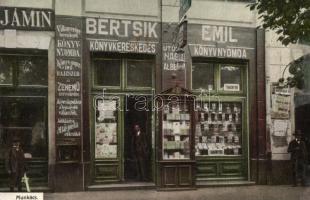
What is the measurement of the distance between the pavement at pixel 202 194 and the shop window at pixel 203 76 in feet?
9.18

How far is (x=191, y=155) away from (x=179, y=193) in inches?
45.7

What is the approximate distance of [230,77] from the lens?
1543 centimetres

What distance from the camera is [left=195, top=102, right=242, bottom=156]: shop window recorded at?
15.1 m

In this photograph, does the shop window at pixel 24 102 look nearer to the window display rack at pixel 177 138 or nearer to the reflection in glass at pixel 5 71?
the reflection in glass at pixel 5 71

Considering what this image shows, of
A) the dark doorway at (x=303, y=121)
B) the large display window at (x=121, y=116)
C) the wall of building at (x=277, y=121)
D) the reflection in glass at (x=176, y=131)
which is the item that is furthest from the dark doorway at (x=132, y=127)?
the dark doorway at (x=303, y=121)

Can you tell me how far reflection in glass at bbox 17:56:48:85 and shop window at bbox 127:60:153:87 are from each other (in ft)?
7.21

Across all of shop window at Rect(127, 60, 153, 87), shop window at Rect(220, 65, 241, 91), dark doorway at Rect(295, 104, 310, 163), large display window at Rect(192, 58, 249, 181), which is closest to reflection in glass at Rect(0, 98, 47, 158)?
shop window at Rect(127, 60, 153, 87)

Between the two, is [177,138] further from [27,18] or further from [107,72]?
[27,18]

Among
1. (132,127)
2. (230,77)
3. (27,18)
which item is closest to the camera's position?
(27,18)

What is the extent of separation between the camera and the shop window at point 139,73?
47.5ft

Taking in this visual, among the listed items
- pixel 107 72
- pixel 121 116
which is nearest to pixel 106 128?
pixel 121 116

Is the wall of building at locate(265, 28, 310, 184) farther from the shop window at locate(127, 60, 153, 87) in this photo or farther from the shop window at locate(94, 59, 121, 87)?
the shop window at locate(94, 59, 121, 87)

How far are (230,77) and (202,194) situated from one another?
3.63 m

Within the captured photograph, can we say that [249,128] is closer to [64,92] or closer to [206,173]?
[206,173]
